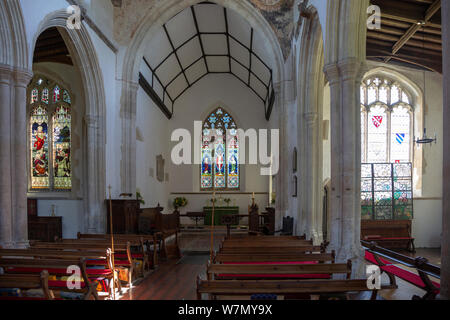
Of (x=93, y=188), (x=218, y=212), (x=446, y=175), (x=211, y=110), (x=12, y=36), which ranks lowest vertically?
(x=218, y=212)

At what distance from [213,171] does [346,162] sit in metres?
11.7

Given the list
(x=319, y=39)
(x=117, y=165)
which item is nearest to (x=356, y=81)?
(x=319, y=39)

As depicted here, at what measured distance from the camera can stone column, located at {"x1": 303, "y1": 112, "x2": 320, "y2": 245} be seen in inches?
282

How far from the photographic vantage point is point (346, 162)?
482 centimetres

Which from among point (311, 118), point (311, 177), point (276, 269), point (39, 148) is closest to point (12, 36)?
point (276, 269)

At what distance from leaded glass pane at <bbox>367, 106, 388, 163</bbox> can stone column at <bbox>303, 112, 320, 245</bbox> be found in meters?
4.80

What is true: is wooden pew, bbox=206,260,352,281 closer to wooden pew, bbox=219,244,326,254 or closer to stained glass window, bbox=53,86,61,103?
wooden pew, bbox=219,244,326,254

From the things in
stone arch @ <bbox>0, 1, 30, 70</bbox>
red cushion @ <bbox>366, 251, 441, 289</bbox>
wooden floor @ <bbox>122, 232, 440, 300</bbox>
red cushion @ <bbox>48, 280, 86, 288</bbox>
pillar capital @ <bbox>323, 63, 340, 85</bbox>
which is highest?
stone arch @ <bbox>0, 1, 30, 70</bbox>

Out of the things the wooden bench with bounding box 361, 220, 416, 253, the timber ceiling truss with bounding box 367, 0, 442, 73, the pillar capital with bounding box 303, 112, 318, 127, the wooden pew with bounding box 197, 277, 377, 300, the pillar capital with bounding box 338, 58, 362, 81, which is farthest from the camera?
the wooden bench with bounding box 361, 220, 416, 253

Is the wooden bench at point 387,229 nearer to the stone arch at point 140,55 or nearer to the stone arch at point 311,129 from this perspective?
the stone arch at point 311,129

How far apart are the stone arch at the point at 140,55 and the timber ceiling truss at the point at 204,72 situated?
131 centimetres

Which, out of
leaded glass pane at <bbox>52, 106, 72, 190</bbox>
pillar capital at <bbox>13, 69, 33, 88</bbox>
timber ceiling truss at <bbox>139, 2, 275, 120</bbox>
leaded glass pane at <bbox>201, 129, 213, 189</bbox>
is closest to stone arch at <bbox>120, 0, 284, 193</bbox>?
timber ceiling truss at <bbox>139, 2, 275, 120</bbox>

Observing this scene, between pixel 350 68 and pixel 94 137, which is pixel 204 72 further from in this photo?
pixel 350 68

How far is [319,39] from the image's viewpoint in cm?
702
